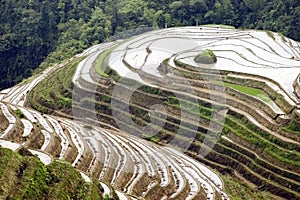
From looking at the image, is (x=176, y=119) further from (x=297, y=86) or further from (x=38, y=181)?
(x=38, y=181)

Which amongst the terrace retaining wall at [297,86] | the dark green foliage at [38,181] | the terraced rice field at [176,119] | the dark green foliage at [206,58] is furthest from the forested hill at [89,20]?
the dark green foliage at [38,181]

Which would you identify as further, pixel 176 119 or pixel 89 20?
pixel 89 20

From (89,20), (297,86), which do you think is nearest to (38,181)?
(297,86)

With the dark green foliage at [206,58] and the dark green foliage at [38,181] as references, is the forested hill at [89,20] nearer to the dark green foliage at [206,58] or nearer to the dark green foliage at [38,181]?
the dark green foliage at [206,58]

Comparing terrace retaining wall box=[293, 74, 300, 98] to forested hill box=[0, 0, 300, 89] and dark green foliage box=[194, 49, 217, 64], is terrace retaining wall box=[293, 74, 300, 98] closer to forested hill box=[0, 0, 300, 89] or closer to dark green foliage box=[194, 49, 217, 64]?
dark green foliage box=[194, 49, 217, 64]

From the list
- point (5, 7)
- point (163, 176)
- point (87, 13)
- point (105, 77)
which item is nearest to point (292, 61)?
point (105, 77)

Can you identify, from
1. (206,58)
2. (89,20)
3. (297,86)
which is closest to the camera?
(297,86)
